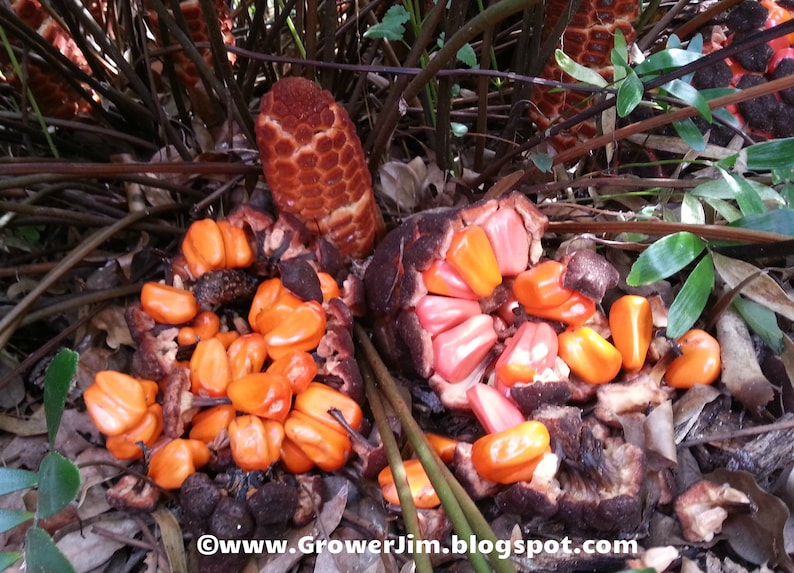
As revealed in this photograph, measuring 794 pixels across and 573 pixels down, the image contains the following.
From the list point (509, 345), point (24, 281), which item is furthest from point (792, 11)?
point (24, 281)

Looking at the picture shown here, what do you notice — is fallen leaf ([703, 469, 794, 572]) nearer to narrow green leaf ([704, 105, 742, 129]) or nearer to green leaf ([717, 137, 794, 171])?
green leaf ([717, 137, 794, 171])

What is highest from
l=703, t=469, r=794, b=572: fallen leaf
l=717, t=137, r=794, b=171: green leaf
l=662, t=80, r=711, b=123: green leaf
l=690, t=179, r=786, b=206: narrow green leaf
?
l=662, t=80, r=711, b=123: green leaf

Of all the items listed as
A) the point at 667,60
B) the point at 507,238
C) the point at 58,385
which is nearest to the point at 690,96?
the point at 667,60

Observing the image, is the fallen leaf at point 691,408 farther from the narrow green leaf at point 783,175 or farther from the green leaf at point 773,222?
the narrow green leaf at point 783,175

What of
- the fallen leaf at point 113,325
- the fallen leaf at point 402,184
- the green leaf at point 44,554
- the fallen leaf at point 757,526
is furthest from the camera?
the fallen leaf at point 402,184

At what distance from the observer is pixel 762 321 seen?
49.3 inches

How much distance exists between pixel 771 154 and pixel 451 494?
876 mm

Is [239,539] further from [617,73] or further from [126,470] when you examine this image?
[617,73]

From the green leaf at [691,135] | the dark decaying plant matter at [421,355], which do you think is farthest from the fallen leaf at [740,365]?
the green leaf at [691,135]

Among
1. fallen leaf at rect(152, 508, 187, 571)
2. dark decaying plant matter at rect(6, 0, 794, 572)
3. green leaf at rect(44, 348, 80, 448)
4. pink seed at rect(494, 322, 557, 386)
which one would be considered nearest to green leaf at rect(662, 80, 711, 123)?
dark decaying plant matter at rect(6, 0, 794, 572)

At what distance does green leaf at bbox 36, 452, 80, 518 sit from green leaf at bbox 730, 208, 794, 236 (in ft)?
3.91

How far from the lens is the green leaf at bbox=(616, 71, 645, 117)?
45.8 inches

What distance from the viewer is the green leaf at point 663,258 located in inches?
47.0

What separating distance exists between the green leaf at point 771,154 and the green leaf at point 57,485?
1.27 meters
